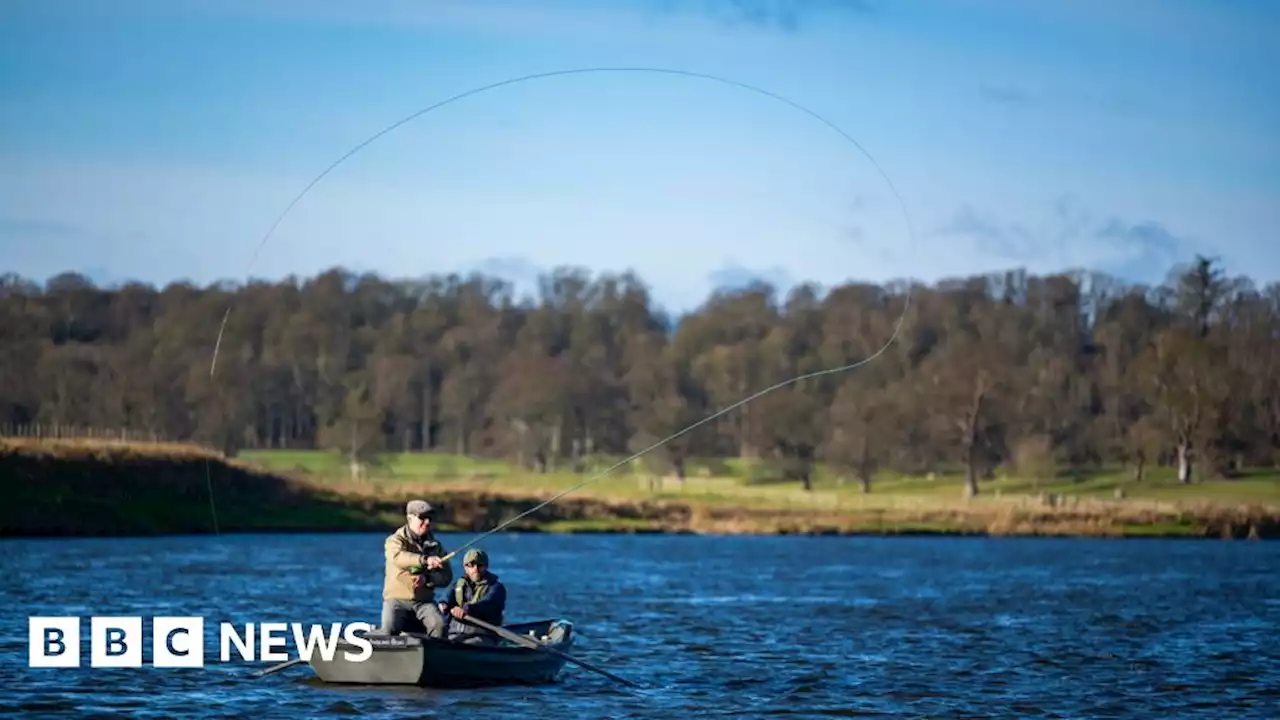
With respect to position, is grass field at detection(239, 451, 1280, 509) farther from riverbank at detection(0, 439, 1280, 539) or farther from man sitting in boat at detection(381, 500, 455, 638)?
man sitting in boat at detection(381, 500, 455, 638)

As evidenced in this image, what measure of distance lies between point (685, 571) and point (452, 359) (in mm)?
82607

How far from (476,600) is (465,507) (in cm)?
5218

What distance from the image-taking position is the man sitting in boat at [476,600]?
28.6 metres

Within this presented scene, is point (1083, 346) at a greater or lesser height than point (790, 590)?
greater

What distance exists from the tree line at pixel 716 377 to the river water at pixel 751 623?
28.9m

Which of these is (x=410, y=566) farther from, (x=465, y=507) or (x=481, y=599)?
(x=465, y=507)

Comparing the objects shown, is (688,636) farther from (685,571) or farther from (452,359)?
(452,359)

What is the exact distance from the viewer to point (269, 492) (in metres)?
80.2

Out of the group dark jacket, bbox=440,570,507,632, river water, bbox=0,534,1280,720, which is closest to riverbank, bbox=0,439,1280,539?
river water, bbox=0,534,1280,720

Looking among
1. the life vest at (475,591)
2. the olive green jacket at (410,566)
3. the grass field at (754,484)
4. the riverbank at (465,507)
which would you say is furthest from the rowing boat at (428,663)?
the grass field at (754,484)

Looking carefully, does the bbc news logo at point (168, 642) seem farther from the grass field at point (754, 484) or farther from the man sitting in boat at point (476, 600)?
the grass field at point (754, 484)

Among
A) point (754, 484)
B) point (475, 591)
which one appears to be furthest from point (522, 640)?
point (754, 484)

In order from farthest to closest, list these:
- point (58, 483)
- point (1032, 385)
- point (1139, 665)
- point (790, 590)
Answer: point (1032, 385) < point (58, 483) < point (790, 590) < point (1139, 665)

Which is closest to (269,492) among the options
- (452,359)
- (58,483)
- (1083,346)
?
(58,483)
